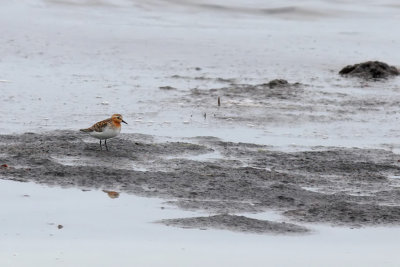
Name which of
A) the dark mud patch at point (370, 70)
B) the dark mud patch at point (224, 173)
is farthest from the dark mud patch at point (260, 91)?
the dark mud patch at point (224, 173)

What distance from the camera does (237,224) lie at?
880 cm

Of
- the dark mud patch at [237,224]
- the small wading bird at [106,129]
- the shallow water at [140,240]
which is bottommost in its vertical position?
the shallow water at [140,240]

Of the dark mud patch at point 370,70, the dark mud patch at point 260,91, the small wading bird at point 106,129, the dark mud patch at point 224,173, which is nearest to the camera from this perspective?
the dark mud patch at point 224,173

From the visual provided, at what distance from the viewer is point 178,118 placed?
14.5 metres

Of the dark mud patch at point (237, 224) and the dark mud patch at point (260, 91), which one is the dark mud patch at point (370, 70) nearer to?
the dark mud patch at point (260, 91)

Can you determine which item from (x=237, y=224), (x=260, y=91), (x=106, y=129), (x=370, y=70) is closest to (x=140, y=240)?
(x=237, y=224)

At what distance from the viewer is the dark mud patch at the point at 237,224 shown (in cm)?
870

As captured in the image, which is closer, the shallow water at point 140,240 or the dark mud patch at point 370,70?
the shallow water at point 140,240

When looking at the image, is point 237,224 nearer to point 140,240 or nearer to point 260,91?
point 140,240

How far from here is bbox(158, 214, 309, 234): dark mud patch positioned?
343 inches

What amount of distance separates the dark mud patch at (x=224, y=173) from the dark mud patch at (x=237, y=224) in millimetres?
313

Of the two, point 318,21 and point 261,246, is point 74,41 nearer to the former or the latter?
point 318,21

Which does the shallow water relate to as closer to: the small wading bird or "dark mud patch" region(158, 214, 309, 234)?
"dark mud patch" region(158, 214, 309, 234)

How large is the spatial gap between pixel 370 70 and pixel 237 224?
11.1 meters
